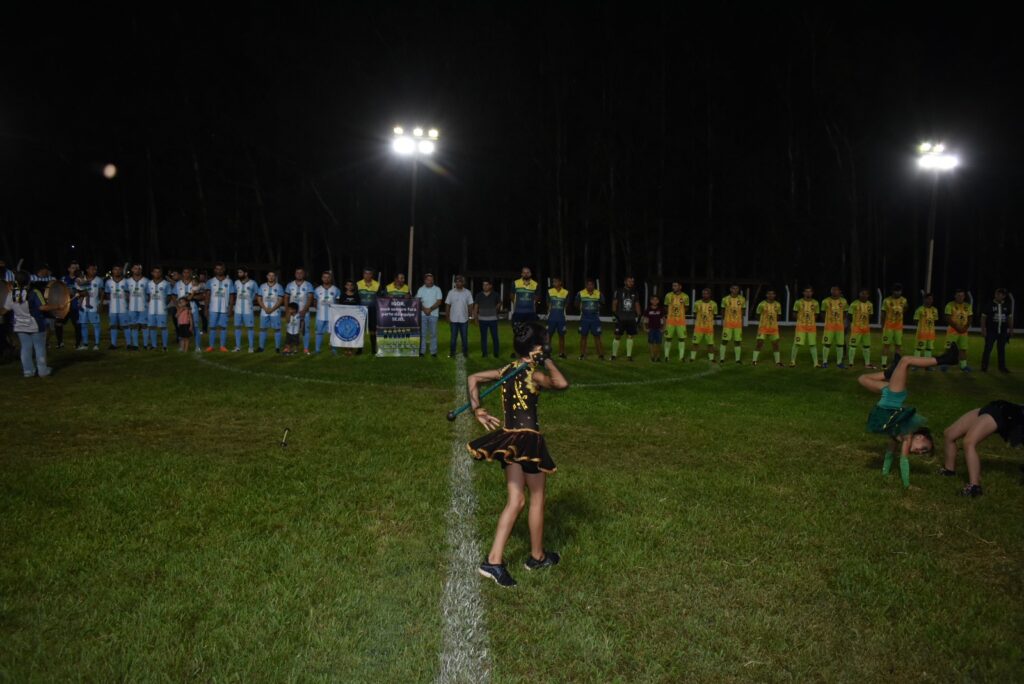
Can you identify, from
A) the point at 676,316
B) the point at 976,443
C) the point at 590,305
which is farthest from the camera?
the point at 590,305

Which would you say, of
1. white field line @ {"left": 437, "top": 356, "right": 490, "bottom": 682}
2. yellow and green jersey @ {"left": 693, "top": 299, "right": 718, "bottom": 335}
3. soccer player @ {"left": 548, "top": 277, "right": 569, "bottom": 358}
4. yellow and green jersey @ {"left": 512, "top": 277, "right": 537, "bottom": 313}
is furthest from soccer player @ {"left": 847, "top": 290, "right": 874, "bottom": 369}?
white field line @ {"left": 437, "top": 356, "right": 490, "bottom": 682}

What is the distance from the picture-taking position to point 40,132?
50.3 meters

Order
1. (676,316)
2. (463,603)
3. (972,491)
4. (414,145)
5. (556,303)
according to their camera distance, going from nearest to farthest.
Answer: (463,603) < (972,491) < (676,316) < (556,303) < (414,145)

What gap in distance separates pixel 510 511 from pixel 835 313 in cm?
1688

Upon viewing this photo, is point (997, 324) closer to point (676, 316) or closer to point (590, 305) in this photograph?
point (676, 316)

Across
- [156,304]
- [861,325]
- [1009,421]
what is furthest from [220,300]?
[1009,421]

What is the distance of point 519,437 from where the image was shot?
5031mm

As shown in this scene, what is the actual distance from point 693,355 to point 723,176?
30.4 meters

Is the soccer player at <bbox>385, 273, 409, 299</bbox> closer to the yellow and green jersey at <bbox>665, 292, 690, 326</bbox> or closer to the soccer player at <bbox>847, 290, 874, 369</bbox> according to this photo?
the yellow and green jersey at <bbox>665, 292, 690, 326</bbox>

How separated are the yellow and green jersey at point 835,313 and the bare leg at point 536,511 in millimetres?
16447

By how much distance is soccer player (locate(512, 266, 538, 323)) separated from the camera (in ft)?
64.2

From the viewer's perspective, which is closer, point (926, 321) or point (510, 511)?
point (510, 511)

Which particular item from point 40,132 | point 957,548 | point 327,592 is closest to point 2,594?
point 327,592

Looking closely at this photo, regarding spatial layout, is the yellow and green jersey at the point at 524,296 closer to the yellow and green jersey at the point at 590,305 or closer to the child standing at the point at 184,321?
the yellow and green jersey at the point at 590,305
